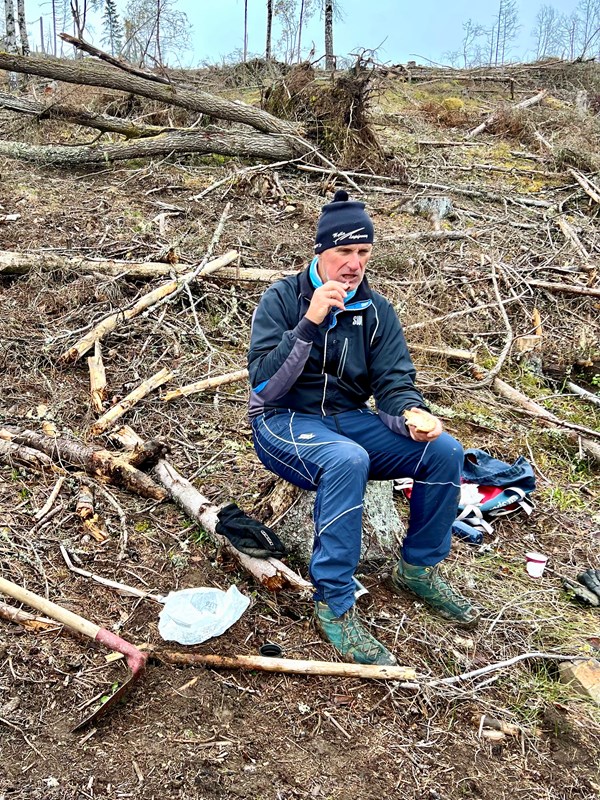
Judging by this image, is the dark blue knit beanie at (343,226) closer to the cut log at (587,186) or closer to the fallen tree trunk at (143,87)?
the fallen tree trunk at (143,87)

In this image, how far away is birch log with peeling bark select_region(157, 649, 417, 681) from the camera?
254 cm

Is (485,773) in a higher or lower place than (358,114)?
lower

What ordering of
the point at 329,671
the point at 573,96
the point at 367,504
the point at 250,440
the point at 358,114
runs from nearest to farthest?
the point at 329,671 < the point at 367,504 < the point at 250,440 < the point at 358,114 < the point at 573,96

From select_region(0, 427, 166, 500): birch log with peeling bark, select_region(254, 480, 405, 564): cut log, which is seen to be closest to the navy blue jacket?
select_region(254, 480, 405, 564): cut log

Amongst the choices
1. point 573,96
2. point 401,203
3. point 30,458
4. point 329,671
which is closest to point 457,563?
point 329,671

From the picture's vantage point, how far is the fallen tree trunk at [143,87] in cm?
848

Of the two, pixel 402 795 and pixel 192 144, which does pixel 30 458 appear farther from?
pixel 192 144

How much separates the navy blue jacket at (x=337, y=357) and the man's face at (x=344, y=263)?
8 cm

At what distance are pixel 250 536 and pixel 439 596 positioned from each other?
0.88 meters

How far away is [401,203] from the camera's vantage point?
8.80m

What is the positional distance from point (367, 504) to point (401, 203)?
6.40 m

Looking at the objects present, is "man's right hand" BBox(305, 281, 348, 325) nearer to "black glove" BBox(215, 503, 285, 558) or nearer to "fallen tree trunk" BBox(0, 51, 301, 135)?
"black glove" BBox(215, 503, 285, 558)

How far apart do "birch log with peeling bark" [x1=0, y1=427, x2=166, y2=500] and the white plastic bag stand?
0.89 meters

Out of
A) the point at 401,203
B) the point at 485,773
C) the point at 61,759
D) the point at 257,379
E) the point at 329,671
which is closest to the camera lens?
the point at 61,759
